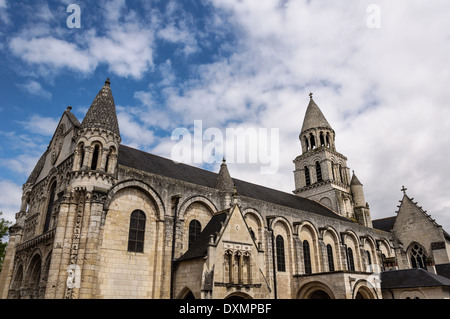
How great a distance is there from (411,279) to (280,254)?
30.7 ft

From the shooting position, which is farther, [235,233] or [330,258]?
[330,258]

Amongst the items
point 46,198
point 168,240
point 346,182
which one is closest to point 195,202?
point 168,240

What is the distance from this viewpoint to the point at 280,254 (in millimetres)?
25562

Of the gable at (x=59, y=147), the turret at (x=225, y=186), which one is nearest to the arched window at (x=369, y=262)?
the turret at (x=225, y=186)

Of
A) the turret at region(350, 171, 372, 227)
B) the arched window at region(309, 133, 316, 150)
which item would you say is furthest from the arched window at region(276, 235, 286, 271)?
the arched window at region(309, 133, 316, 150)

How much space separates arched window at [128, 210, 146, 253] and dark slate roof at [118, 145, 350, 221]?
11.8ft

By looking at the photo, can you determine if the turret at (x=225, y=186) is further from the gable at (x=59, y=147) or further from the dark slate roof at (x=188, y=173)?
the gable at (x=59, y=147)

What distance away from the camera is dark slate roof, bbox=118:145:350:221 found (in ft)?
72.6

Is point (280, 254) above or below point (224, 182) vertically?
below

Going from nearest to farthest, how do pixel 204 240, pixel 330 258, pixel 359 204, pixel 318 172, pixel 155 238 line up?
pixel 204 240 → pixel 155 238 → pixel 330 258 → pixel 359 204 → pixel 318 172

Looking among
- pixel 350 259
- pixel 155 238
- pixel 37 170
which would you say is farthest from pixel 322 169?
pixel 37 170

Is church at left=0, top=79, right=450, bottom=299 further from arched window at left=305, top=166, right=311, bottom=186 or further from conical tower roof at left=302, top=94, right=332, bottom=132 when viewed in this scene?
conical tower roof at left=302, top=94, right=332, bottom=132

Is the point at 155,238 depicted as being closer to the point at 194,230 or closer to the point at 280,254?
the point at 194,230
